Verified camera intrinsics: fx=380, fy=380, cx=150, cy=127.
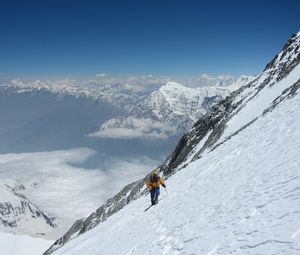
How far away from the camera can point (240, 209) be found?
570 inches

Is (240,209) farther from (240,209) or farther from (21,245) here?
(21,245)

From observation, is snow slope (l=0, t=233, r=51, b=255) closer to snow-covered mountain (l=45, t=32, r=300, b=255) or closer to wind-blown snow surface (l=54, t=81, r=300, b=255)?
wind-blown snow surface (l=54, t=81, r=300, b=255)

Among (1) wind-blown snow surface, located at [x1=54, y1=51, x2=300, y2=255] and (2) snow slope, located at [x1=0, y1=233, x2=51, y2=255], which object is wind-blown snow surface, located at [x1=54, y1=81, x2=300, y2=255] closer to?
(1) wind-blown snow surface, located at [x1=54, y1=51, x2=300, y2=255]

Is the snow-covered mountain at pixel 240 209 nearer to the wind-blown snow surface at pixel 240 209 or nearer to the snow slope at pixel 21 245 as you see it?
the wind-blown snow surface at pixel 240 209

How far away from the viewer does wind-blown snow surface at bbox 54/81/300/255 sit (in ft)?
37.3

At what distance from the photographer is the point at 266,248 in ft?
33.8

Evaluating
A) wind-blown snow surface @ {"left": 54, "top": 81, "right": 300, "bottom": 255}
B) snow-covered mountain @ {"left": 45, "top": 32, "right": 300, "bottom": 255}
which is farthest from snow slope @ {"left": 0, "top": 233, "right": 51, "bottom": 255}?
snow-covered mountain @ {"left": 45, "top": 32, "right": 300, "bottom": 255}

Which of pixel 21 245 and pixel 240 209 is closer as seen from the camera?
pixel 240 209

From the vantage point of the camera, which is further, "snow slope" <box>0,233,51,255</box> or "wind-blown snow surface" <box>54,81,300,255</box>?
"snow slope" <box>0,233,51,255</box>

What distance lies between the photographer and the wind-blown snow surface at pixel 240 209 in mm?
11359

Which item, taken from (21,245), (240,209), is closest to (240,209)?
(240,209)

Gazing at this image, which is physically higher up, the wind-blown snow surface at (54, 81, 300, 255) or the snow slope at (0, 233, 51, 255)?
the snow slope at (0, 233, 51, 255)

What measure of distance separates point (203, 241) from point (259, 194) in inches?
129

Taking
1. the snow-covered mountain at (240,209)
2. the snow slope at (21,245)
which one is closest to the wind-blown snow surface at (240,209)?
the snow-covered mountain at (240,209)
